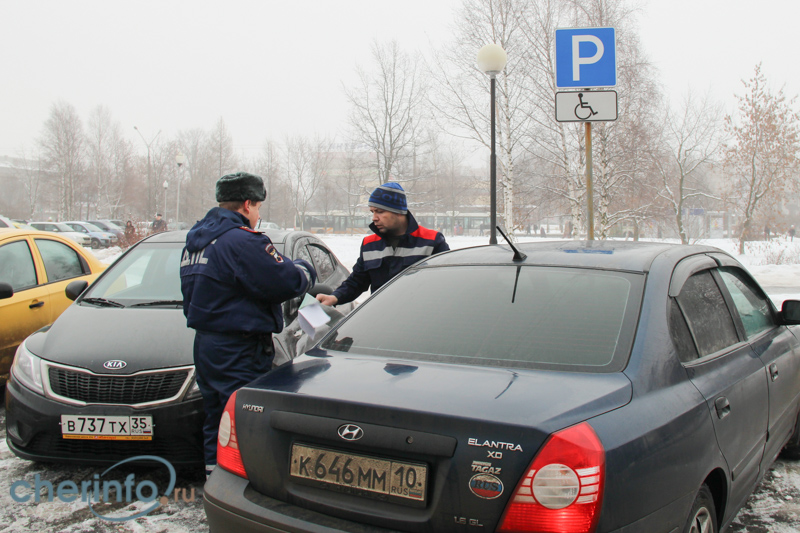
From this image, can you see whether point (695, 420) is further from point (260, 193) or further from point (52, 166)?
point (52, 166)

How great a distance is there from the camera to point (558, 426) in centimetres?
164

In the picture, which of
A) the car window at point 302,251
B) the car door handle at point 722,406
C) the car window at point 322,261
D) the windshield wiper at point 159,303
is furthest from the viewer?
the car window at point 322,261

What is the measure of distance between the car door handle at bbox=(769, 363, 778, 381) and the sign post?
3425mm

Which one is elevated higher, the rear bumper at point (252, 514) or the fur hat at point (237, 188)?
the fur hat at point (237, 188)

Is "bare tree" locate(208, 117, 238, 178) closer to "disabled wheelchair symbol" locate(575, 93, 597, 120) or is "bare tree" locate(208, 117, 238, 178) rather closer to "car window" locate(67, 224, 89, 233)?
"car window" locate(67, 224, 89, 233)

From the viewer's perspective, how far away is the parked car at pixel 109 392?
3396 mm

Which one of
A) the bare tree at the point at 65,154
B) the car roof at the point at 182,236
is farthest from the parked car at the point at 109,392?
the bare tree at the point at 65,154

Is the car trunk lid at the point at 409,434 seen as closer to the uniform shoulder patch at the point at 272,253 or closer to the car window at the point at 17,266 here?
the uniform shoulder patch at the point at 272,253

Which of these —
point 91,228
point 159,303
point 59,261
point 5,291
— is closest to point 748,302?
point 159,303

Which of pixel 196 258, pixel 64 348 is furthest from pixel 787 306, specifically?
pixel 64 348

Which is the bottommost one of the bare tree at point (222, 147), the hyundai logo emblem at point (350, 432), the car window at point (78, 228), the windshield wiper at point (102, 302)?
the hyundai logo emblem at point (350, 432)

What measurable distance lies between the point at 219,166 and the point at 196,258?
6352cm

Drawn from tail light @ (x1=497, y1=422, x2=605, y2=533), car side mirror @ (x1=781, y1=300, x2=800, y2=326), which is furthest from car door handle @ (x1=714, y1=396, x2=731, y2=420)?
car side mirror @ (x1=781, y1=300, x2=800, y2=326)

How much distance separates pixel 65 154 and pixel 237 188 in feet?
212
